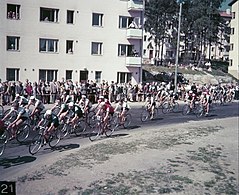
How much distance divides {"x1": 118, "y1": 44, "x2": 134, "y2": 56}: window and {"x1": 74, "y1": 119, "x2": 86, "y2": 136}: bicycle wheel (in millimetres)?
22190

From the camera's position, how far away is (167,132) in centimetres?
2164

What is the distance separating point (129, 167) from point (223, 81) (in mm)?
47635

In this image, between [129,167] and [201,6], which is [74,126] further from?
[201,6]

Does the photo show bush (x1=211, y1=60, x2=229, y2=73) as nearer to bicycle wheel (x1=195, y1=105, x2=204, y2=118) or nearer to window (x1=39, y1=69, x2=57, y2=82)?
window (x1=39, y1=69, x2=57, y2=82)

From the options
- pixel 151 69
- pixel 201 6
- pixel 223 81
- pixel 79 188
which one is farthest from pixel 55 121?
pixel 201 6

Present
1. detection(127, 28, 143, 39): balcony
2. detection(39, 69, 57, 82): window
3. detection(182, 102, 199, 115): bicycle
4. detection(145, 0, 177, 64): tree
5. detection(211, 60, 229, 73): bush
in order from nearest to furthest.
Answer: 1. detection(182, 102, 199, 115): bicycle
2. detection(39, 69, 57, 82): window
3. detection(127, 28, 143, 39): balcony
4. detection(145, 0, 177, 64): tree
5. detection(211, 60, 229, 73): bush

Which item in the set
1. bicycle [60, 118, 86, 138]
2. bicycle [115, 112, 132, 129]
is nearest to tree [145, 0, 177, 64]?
bicycle [115, 112, 132, 129]

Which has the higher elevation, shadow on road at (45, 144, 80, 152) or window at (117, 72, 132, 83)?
window at (117, 72, 132, 83)

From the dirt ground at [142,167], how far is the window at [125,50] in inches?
811

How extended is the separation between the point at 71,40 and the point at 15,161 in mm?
25761

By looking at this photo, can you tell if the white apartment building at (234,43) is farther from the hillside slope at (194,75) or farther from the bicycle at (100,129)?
the bicycle at (100,129)

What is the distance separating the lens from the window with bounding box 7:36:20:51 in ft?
116

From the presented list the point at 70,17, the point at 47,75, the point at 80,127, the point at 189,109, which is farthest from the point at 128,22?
the point at 80,127

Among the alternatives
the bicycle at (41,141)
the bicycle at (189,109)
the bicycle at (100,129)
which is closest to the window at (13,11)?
the bicycle at (189,109)
